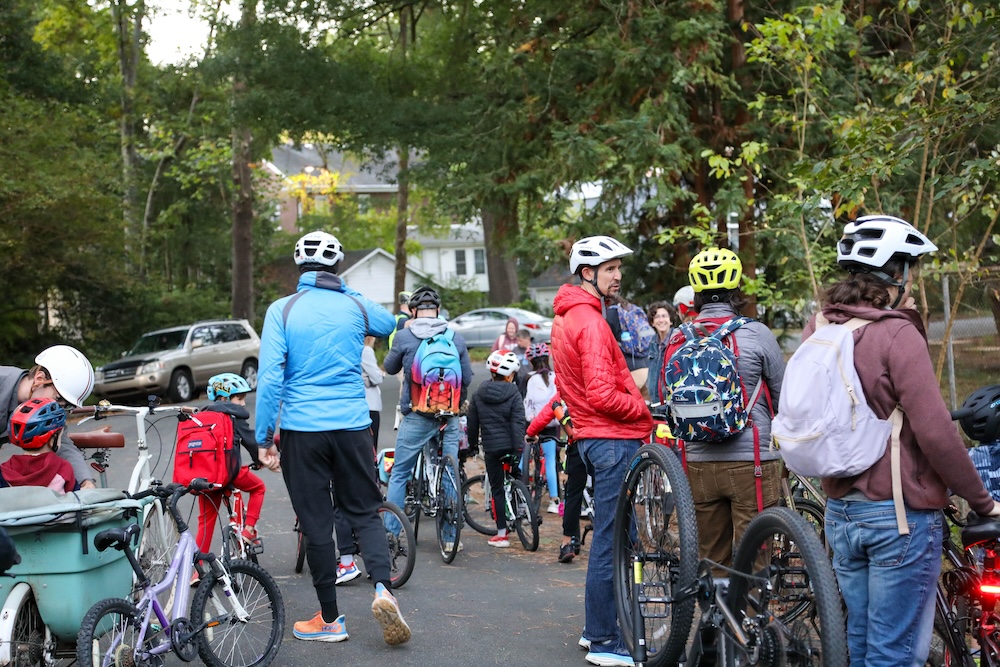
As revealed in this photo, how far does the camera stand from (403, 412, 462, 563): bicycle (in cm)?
893

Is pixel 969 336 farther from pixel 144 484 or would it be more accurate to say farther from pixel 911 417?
pixel 911 417

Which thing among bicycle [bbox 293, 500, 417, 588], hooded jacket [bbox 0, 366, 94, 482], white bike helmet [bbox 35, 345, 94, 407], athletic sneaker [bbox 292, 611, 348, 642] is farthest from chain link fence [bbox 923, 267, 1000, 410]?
hooded jacket [bbox 0, 366, 94, 482]

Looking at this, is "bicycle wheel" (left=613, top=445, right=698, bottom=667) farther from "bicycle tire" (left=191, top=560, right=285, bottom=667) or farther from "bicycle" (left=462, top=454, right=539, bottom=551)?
"bicycle" (left=462, top=454, right=539, bottom=551)

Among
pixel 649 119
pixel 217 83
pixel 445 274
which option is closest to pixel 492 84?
pixel 649 119

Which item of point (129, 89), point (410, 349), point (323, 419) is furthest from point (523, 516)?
point (129, 89)

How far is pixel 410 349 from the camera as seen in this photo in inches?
368

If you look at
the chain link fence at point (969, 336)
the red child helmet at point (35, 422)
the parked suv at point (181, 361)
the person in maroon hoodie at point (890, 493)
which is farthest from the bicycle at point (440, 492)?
the parked suv at point (181, 361)

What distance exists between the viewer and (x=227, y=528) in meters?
7.39

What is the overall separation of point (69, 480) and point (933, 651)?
166 inches

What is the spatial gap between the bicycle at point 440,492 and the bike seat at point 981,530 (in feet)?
17.0

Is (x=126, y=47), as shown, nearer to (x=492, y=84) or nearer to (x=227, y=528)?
(x=492, y=84)

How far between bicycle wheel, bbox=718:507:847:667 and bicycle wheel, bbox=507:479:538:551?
5.09 m

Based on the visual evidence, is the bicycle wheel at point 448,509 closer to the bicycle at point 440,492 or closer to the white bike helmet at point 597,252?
the bicycle at point 440,492

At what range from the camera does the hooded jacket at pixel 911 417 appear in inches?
149
